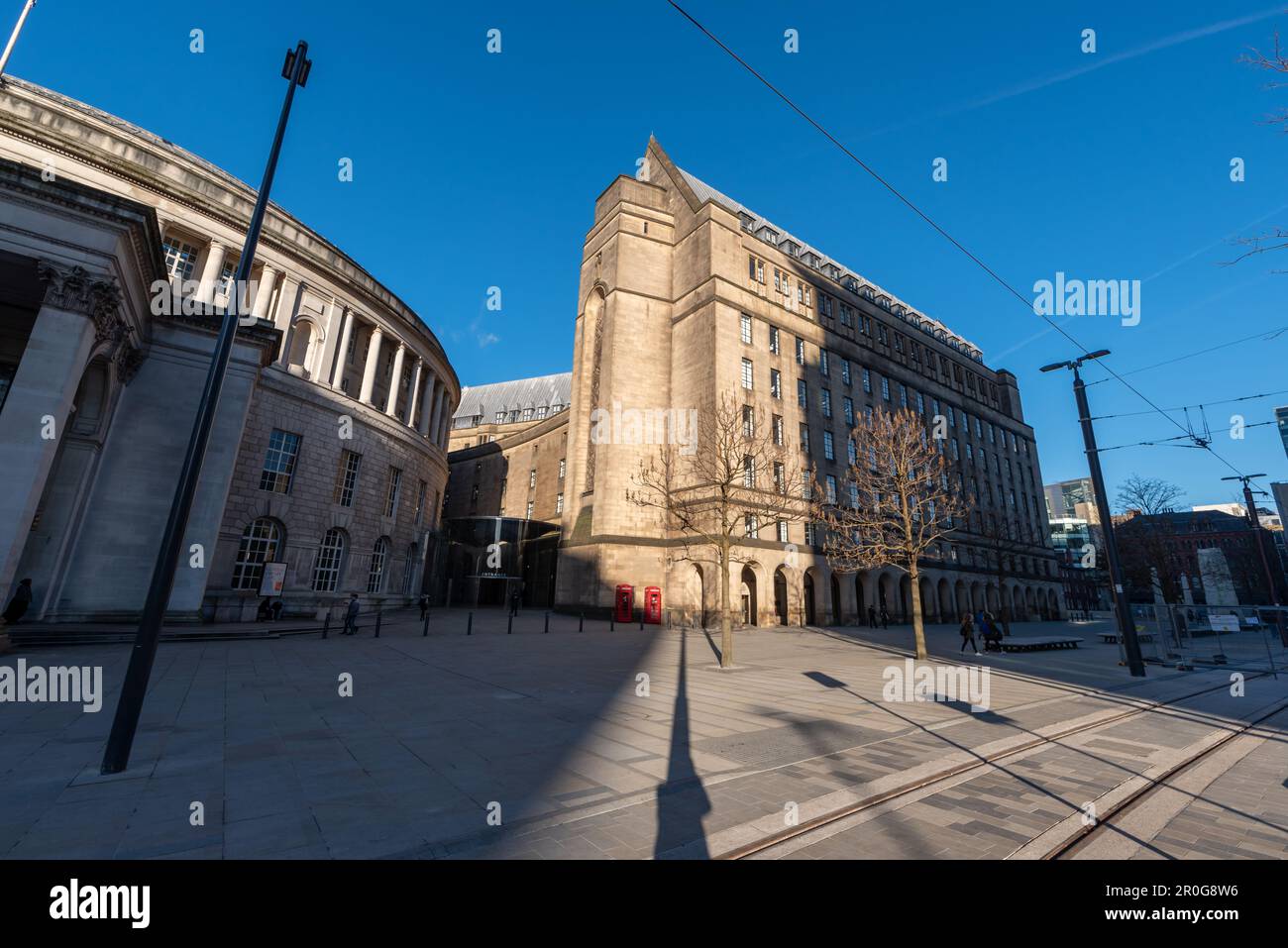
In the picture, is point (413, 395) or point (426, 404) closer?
point (413, 395)

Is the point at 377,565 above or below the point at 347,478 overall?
below

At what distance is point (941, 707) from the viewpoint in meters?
10.1

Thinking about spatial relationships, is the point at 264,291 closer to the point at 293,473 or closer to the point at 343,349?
the point at 343,349

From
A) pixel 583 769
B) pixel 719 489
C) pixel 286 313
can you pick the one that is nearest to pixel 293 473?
pixel 286 313

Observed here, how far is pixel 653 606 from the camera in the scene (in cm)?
3161

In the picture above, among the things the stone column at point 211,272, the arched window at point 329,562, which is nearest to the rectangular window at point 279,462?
the arched window at point 329,562

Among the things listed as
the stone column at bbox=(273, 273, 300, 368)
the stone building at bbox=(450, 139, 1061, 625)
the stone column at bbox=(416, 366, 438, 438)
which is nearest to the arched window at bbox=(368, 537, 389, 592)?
the stone column at bbox=(416, 366, 438, 438)

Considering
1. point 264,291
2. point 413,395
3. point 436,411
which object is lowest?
point 413,395

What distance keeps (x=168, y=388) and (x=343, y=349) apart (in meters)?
9.64

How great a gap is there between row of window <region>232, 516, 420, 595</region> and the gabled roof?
4452cm

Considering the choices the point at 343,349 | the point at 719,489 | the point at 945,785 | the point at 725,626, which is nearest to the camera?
the point at 945,785

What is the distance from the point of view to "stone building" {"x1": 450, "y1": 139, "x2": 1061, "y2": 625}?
33844mm

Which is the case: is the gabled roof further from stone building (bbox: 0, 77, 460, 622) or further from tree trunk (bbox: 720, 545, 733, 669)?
tree trunk (bbox: 720, 545, 733, 669)
